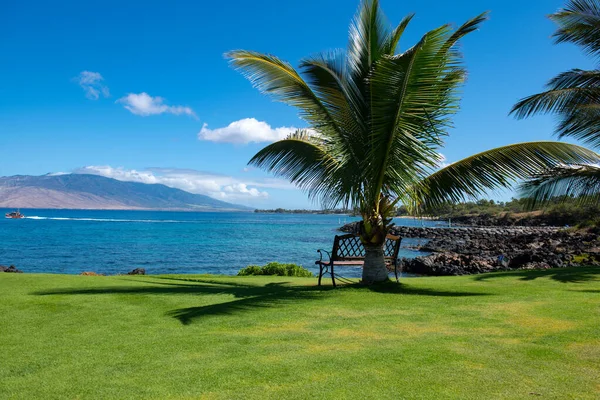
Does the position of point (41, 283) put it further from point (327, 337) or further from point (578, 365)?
point (578, 365)

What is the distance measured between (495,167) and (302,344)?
6496mm

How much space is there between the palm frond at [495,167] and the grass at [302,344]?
2.35 m

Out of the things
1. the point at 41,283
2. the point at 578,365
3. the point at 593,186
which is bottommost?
the point at 41,283

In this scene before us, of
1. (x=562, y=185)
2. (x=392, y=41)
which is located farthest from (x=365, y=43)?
(x=562, y=185)

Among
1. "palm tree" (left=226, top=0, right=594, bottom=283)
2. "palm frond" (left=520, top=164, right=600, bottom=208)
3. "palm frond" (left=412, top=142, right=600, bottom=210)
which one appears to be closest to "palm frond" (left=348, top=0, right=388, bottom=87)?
"palm tree" (left=226, top=0, right=594, bottom=283)

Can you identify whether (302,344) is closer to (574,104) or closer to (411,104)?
(411,104)

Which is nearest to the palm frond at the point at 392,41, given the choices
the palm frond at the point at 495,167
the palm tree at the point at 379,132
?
the palm tree at the point at 379,132

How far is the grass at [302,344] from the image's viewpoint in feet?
13.3

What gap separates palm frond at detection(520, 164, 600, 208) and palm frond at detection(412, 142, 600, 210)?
2.45 m

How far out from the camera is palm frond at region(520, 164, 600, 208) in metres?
12.3

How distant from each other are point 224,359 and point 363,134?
645 centimetres

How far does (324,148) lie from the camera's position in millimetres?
11031

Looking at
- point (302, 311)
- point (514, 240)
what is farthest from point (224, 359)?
point (514, 240)

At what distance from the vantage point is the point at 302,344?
5422mm
